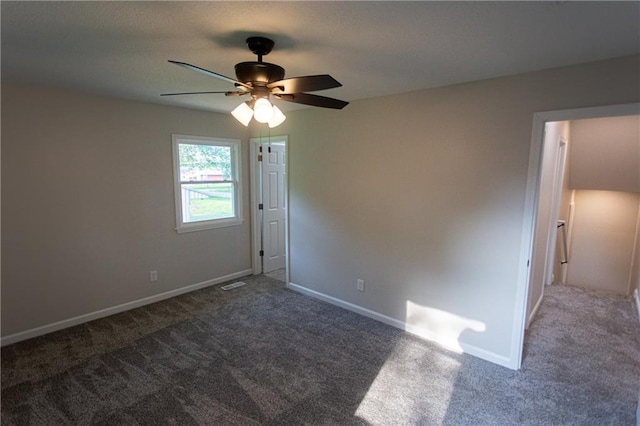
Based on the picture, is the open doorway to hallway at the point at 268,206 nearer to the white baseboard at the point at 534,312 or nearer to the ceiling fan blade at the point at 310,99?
the ceiling fan blade at the point at 310,99

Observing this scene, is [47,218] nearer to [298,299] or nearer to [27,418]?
[27,418]

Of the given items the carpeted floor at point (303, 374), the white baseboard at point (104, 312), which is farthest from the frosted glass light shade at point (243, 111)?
the white baseboard at point (104, 312)

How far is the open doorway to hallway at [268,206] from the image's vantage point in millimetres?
4875

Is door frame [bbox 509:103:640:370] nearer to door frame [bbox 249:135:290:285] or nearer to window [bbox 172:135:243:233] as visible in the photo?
door frame [bbox 249:135:290:285]

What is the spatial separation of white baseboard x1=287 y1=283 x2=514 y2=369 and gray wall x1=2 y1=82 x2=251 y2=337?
169 centimetres

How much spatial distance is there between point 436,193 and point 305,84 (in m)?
1.79

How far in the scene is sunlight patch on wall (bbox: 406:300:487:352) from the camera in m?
3.03

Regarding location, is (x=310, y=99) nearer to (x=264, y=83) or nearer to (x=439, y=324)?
(x=264, y=83)

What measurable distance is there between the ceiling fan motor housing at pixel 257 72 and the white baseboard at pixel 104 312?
3.18 metres

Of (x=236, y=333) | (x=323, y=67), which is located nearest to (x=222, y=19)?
(x=323, y=67)

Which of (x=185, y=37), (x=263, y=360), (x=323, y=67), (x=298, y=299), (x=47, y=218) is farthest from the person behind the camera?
(x=298, y=299)

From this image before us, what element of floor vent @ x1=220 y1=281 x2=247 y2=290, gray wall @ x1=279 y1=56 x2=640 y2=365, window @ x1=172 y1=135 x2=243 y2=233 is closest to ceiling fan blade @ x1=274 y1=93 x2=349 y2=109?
gray wall @ x1=279 y1=56 x2=640 y2=365

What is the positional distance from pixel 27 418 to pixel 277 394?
1.64 metres

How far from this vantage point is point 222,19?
1668 mm
